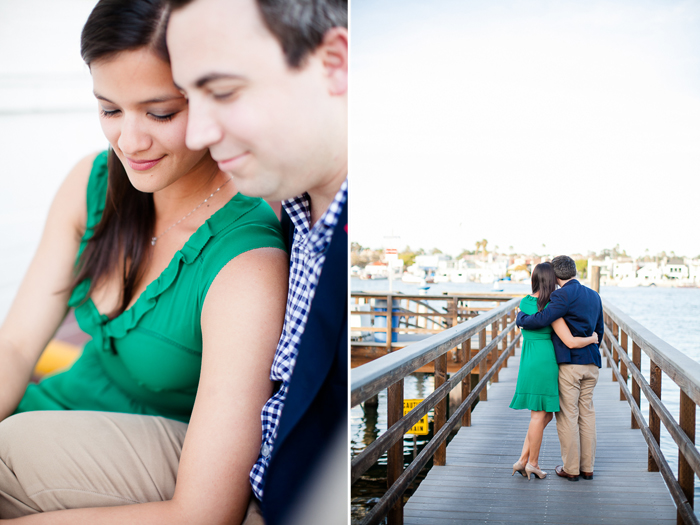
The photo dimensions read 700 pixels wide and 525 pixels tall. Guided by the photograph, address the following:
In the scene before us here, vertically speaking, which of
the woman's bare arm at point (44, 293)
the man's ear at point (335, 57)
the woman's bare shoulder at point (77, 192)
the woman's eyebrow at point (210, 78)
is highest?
the man's ear at point (335, 57)

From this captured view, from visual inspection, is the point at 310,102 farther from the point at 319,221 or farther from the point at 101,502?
the point at 101,502

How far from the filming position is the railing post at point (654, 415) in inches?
73.0

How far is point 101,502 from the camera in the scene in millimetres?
1233

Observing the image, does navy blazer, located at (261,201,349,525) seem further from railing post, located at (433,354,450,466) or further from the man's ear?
railing post, located at (433,354,450,466)

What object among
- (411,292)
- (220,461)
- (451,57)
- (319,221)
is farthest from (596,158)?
(220,461)

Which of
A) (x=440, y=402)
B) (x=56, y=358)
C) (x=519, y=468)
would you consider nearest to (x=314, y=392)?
(x=56, y=358)

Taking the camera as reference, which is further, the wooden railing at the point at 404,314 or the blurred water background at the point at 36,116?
the wooden railing at the point at 404,314

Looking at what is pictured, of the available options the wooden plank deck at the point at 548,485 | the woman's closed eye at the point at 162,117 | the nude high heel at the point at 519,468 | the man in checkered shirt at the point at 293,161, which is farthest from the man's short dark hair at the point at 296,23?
the nude high heel at the point at 519,468

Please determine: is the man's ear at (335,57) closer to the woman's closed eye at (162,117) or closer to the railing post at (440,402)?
the woman's closed eye at (162,117)

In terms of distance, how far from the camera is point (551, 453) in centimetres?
183

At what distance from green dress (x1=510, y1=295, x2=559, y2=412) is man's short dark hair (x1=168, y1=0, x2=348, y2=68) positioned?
3.87ft

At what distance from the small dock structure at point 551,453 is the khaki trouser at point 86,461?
0.55m

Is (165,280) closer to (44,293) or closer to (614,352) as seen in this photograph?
(44,293)

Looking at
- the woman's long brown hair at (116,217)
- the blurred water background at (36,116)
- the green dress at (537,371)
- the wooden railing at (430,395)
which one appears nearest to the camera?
the woman's long brown hair at (116,217)
